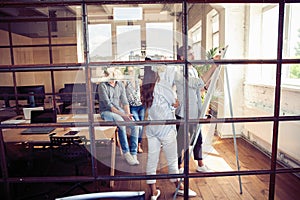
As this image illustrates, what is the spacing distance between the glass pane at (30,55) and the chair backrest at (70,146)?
3.43 m

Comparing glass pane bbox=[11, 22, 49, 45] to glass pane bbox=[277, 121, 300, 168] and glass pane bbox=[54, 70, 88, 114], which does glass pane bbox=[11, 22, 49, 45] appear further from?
glass pane bbox=[277, 121, 300, 168]

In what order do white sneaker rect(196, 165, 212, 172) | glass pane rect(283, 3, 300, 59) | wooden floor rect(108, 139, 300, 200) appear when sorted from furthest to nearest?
glass pane rect(283, 3, 300, 59), white sneaker rect(196, 165, 212, 172), wooden floor rect(108, 139, 300, 200)

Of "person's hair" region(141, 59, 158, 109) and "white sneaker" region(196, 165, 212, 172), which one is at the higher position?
"person's hair" region(141, 59, 158, 109)

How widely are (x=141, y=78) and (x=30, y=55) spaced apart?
14.0 feet

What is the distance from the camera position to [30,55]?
549cm

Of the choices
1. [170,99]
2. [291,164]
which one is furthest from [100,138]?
[291,164]

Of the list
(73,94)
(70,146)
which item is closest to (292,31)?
(70,146)

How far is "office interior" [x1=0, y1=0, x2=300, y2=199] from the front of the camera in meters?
1.11

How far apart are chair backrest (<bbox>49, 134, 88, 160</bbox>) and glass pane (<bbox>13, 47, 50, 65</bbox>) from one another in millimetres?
3433

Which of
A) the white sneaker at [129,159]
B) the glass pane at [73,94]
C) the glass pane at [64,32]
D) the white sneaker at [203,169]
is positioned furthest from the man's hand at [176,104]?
the glass pane at [64,32]

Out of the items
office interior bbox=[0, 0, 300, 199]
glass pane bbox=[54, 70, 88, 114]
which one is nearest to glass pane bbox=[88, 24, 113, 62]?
office interior bbox=[0, 0, 300, 199]

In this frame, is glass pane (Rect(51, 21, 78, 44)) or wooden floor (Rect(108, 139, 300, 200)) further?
glass pane (Rect(51, 21, 78, 44))

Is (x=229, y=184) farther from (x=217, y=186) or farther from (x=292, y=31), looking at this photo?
(x=292, y=31)

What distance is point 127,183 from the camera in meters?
2.67
